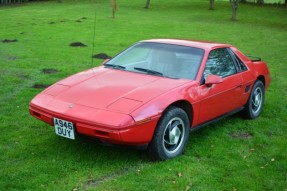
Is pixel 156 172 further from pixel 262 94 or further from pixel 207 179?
pixel 262 94

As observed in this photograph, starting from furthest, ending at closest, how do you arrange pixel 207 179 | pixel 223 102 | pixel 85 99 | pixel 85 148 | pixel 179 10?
pixel 179 10 < pixel 223 102 < pixel 85 148 < pixel 85 99 < pixel 207 179

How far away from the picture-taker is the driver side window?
18.2 ft

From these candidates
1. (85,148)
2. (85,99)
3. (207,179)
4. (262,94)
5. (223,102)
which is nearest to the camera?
(207,179)

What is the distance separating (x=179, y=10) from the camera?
108 ft

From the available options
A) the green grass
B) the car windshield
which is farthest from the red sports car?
the green grass

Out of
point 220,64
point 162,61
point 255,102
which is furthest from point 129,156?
point 255,102

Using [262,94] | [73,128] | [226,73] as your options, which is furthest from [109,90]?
[262,94]

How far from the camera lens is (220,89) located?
5484 mm

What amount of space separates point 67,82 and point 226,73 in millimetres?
2238

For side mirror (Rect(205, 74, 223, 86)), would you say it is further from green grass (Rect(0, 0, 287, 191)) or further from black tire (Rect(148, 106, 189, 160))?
green grass (Rect(0, 0, 287, 191))

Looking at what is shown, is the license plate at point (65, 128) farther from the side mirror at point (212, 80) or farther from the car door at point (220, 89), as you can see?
the side mirror at point (212, 80)

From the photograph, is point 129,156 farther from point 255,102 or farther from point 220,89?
point 255,102

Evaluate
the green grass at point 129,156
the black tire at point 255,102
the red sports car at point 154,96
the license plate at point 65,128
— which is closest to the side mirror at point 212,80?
the red sports car at point 154,96

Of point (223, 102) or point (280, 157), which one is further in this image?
point (223, 102)
